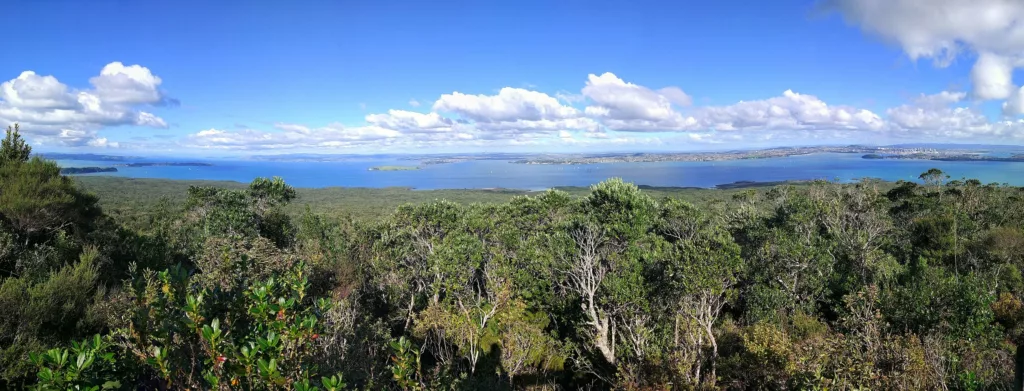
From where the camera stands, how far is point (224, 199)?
2770 centimetres

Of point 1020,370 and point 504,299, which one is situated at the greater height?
Result: point 1020,370

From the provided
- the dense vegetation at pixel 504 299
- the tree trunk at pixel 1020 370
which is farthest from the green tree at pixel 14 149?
the tree trunk at pixel 1020 370

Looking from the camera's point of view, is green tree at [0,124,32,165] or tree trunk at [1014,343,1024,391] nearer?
tree trunk at [1014,343,1024,391]

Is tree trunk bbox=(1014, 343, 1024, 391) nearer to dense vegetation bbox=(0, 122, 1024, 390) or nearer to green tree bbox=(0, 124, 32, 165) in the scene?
dense vegetation bbox=(0, 122, 1024, 390)

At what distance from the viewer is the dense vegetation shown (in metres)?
3.88

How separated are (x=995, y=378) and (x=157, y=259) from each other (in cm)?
2685

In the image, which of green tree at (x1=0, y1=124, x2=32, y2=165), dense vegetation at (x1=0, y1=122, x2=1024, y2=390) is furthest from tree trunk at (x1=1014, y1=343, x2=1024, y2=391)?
green tree at (x1=0, y1=124, x2=32, y2=165)

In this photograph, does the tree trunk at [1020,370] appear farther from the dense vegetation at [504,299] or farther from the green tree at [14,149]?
the green tree at [14,149]

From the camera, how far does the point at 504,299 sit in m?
15.1

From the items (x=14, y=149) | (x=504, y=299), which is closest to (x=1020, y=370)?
(x=504, y=299)

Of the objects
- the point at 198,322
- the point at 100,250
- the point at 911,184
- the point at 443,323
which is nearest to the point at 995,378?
the point at 443,323

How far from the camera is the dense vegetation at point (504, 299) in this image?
12.7 ft

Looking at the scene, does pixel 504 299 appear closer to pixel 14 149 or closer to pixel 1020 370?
pixel 1020 370

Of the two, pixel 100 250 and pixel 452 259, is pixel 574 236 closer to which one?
pixel 452 259
